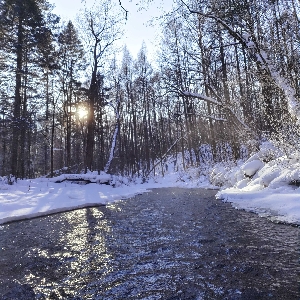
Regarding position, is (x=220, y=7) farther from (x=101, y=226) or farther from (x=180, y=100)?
(x=180, y=100)

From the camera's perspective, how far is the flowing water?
8.81 ft

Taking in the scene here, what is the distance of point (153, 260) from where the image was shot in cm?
353

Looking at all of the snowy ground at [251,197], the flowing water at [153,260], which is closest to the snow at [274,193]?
the snowy ground at [251,197]

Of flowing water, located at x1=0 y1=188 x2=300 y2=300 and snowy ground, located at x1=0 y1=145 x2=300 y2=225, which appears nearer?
flowing water, located at x1=0 y1=188 x2=300 y2=300

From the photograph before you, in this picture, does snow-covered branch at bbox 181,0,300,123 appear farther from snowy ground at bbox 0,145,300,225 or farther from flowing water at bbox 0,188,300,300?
flowing water at bbox 0,188,300,300

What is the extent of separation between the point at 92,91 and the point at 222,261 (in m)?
16.9

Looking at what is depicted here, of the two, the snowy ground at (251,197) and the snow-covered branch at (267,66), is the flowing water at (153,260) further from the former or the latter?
the snow-covered branch at (267,66)

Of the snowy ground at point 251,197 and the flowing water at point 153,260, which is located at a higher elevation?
the snowy ground at point 251,197

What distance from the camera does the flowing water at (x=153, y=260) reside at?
2.69 m

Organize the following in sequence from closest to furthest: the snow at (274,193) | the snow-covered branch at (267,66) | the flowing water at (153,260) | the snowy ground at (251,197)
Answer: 1. the flowing water at (153,260)
2. the snow at (274,193)
3. the snowy ground at (251,197)
4. the snow-covered branch at (267,66)

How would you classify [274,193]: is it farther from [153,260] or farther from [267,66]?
[267,66]

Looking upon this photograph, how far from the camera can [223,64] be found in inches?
709

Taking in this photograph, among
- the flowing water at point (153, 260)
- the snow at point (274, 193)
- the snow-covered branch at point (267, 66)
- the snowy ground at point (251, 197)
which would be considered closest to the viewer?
the flowing water at point (153, 260)

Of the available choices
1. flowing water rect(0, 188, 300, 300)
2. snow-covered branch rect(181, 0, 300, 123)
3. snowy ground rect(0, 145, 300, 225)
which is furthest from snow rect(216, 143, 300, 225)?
snow-covered branch rect(181, 0, 300, 123)
